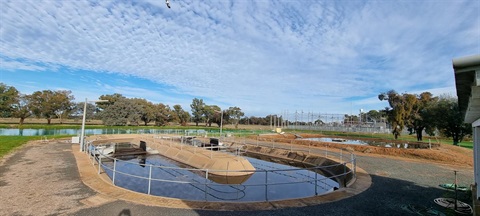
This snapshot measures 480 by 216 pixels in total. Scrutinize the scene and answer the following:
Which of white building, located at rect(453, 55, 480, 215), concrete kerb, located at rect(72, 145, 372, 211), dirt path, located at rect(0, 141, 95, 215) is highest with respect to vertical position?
white building, located at rect(453, 55, 480, 215)

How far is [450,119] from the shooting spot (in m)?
28.7

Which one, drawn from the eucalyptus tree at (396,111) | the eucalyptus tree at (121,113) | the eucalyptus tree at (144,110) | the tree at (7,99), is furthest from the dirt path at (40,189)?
the tree at (7,99)

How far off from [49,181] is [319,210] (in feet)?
33.8

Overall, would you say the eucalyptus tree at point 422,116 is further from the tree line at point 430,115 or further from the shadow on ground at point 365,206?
the shadow on ground at point 365,206

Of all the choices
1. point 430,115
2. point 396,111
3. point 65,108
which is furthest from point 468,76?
point 65,108

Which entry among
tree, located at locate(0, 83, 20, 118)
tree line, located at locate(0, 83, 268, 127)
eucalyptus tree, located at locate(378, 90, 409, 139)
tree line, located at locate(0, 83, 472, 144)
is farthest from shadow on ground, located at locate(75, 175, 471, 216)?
tree, located at locate(0, 83, 20, 118)

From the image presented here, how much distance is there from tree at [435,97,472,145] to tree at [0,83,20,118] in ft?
270

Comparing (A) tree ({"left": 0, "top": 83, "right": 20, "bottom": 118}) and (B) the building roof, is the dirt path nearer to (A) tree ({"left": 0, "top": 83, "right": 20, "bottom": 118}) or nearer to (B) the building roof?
(B) the building roof

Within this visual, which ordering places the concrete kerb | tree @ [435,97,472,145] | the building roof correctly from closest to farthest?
1. the building roof
2. the concrete kerb
3. tree @ [435,97,472,145]

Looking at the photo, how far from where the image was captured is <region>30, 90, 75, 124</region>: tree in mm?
60688

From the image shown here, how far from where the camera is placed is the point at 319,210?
7.08 m

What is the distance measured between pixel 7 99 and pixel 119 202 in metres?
70.3

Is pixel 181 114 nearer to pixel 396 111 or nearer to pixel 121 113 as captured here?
pixel 121 113

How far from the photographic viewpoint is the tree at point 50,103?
60688mm
